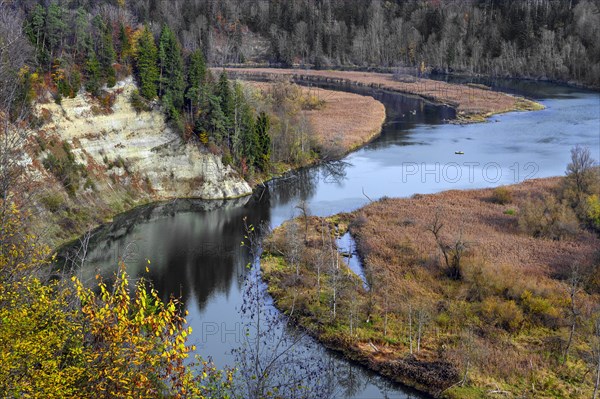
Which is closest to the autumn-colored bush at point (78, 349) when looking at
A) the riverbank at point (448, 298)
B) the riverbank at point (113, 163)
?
the riverbank at point (448, 298)

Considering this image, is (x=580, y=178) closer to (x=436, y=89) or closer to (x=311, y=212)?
(x=311, y=212)

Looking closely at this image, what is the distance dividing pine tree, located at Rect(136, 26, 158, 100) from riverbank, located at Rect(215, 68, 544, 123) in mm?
50021

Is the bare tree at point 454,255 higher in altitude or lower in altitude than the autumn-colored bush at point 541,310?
higher

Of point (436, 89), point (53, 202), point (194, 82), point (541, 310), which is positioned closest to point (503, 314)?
point (541, 310)

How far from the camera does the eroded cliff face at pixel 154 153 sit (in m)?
58.2

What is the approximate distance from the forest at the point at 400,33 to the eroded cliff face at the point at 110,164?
8595 centimetres

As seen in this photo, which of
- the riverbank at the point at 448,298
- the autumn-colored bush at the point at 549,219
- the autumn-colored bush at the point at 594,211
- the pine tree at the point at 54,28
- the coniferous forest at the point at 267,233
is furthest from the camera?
the pine tree at the point at 54,28

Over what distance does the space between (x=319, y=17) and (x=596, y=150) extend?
11888cm

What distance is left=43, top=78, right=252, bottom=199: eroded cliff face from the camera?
191 feet

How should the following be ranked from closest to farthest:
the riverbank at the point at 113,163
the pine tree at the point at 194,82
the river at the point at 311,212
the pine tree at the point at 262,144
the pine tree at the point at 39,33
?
1. the river at the point at 311,212
2. the riverbank at the point at 113,163
3. the pine tree at the point at 39,33
4. the pine tree at the point at 194,82
5. the pine tree at the point at 262,144

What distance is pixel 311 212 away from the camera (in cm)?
5603

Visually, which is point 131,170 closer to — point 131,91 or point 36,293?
point 131,91

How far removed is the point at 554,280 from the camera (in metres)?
39.2

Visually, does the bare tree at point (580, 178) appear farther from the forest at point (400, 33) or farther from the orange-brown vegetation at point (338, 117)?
the forest at point (400, 33)
